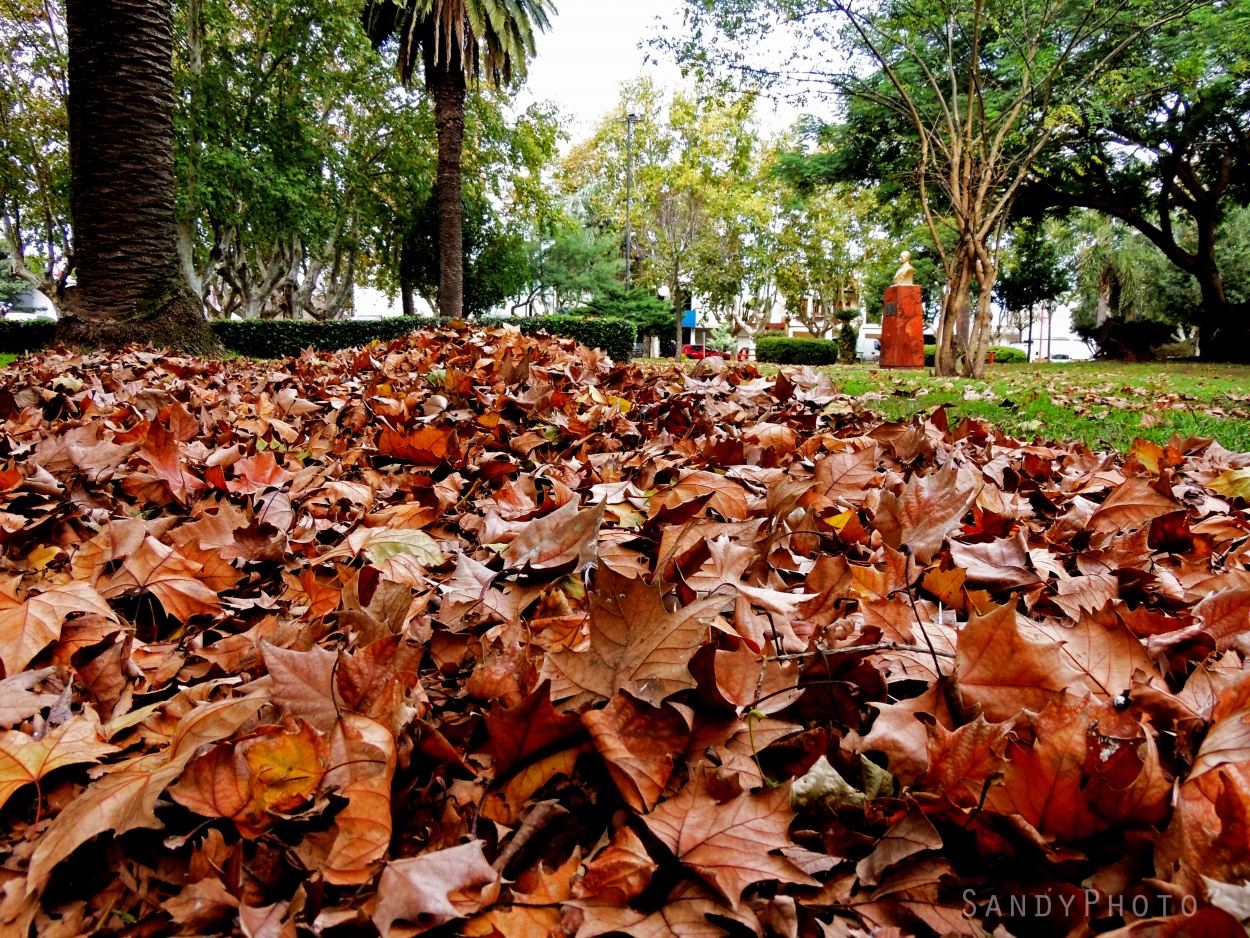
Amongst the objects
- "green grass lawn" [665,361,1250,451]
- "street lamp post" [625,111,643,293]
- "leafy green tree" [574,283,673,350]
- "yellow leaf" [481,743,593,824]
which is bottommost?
"yellow leaf" [481,743,593,824]

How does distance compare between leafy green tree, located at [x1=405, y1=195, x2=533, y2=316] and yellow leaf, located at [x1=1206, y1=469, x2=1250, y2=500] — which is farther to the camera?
leafy green tree, located at [x1=405, y1=195, x2=533, y2=316]

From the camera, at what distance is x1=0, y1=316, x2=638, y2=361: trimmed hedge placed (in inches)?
638

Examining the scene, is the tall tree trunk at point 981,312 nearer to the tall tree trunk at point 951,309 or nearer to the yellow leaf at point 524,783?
the tall tree trunk at point 951,309

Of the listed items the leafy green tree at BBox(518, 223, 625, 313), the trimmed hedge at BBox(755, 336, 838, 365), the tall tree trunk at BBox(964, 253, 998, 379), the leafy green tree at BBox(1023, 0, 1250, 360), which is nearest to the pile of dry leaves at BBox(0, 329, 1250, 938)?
the tall tree trunk at BBox(964, 253, 998, 379)

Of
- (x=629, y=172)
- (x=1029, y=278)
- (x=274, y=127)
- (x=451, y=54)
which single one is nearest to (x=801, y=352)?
(x=629, y=172)

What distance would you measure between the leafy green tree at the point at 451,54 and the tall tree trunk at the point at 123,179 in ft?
38.3

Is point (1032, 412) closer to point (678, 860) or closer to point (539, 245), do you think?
point (678, 860)

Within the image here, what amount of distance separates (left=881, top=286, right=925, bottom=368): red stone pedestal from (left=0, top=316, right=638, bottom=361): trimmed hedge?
24.7ft

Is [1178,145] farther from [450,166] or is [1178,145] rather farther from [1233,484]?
[1233,484]

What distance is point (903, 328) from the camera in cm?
2033

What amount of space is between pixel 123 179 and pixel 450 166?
12.7 meters

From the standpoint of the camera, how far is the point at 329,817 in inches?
33.4

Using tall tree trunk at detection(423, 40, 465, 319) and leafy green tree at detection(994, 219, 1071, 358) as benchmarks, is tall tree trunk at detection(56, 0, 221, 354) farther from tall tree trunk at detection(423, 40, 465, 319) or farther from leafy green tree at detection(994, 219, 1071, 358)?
leafy green tree at detection(994, 219, 1071, 358)

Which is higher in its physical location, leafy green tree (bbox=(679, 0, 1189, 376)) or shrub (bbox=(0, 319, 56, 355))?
leafy green tree (bbox=(679, 0, 1189, 376))
